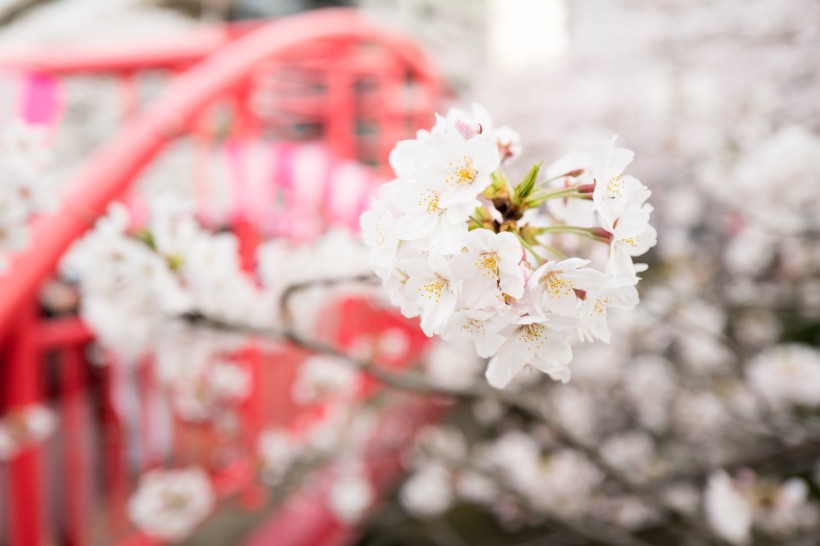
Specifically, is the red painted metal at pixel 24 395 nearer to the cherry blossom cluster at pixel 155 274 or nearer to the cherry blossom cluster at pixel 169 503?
the cherry blossom cluster at pixel 155 274

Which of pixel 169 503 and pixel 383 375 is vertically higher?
pixel 383 375

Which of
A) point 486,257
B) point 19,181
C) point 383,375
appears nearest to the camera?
point 486,257

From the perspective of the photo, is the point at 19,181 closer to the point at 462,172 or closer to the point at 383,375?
the point at 383,375

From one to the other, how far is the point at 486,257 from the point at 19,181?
71cm

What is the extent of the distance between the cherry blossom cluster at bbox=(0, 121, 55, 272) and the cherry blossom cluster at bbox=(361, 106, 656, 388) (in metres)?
0.60

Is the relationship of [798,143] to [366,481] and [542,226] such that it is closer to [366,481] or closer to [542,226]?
[542,226]

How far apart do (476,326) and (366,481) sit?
2.14 metres

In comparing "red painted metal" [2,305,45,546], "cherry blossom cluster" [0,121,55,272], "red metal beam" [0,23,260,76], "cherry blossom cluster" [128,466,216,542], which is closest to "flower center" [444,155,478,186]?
"cherry blossom cluster" [0,121,55,272]

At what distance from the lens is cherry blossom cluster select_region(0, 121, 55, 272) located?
0.83 m

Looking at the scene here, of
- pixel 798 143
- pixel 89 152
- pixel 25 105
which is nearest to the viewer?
pixel 25 105

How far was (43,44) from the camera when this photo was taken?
329 cm

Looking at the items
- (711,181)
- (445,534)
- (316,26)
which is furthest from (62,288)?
(711,181)

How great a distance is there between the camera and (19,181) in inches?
33.1

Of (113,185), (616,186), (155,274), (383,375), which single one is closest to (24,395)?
(113,185)
